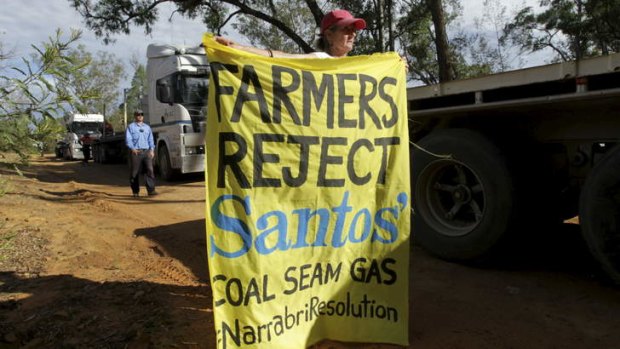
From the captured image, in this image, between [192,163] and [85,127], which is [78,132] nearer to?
[85,127]

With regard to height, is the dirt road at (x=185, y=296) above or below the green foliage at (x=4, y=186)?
below

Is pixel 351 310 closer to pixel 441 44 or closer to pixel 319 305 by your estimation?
pixel 319 305

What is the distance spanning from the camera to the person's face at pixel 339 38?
323 cm

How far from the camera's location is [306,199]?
9.20 feet

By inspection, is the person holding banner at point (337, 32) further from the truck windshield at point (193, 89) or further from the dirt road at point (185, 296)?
the truck windshield at point (193, 89)

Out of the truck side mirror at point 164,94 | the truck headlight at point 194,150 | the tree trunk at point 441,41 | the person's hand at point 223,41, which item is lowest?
the truck headlight at point 194,150

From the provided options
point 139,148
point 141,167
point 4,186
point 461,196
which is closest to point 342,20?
point 461,196

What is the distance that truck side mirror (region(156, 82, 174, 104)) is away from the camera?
11797 millimetres

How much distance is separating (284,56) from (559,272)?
320 centimetres

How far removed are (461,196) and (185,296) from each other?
2.66 metres

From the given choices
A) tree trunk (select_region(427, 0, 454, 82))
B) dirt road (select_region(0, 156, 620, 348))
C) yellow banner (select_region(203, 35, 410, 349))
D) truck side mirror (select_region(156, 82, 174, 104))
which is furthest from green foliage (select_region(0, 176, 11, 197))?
tree trunk (select_region(427, 0, 454, 82))

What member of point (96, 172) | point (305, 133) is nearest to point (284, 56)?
point (305, 133)

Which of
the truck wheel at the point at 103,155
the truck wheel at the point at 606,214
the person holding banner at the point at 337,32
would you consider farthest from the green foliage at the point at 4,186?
the truck wheel at the point at 103,155

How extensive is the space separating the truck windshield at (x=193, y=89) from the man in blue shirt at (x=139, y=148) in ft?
6.85
